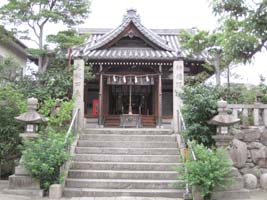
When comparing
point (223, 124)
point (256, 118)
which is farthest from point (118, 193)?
point (256, 118)

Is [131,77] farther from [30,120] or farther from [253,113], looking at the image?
[30,120]

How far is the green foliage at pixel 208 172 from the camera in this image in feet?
26.2

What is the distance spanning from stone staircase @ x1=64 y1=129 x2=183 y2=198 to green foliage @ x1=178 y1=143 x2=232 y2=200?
0.99 m

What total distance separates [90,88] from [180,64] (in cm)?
866

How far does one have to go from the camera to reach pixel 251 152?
34.2 feet

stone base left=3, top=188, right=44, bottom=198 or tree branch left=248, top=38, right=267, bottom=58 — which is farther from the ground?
tree branch left=248, top=38, right=267, bottom=58

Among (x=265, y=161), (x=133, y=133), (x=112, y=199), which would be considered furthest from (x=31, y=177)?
(x=265, y=161)

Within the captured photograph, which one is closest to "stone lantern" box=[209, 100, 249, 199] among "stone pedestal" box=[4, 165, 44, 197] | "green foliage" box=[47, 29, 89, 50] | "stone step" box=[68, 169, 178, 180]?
"stone step" box=[68, 169, 178, 180]

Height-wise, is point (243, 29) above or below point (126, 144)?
above

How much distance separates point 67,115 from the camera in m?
11.0

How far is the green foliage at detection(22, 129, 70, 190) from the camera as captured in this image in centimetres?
855

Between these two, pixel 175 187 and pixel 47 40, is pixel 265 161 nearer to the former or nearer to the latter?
pixel 175 187

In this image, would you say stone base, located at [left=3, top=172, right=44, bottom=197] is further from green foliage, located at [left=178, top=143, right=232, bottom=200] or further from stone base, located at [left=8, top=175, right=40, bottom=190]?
green foliage, located at [left=178, top=143, right=232, bottom=200]

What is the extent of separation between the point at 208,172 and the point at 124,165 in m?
3.09
